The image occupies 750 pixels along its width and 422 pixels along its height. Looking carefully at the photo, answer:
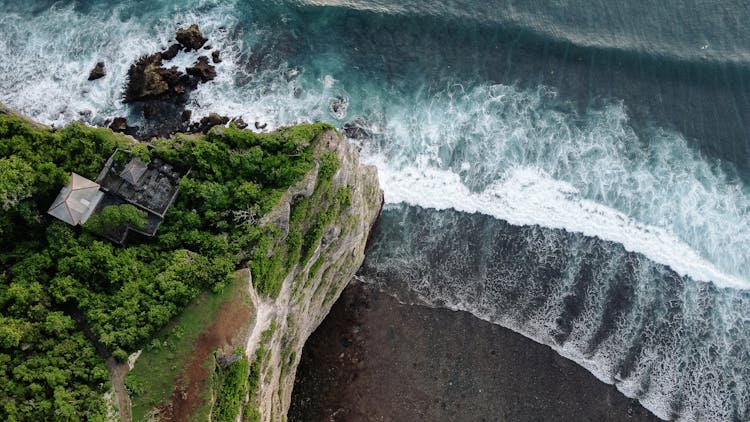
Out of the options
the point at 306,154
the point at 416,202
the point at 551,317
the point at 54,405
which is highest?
the point at 306,154

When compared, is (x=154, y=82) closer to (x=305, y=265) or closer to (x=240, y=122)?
(x=240, y=122)

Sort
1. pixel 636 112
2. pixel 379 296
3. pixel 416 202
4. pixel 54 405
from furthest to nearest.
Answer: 1. pixel 636 112
2. pixel 416 202
3. pixel 379 296
4. pixel 54 405

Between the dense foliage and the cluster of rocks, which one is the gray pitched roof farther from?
the cluster of rocks

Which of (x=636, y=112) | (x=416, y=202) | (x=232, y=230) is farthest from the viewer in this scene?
(x=636, y=112)

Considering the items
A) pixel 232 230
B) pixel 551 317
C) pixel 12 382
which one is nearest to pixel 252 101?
pixel 232 230

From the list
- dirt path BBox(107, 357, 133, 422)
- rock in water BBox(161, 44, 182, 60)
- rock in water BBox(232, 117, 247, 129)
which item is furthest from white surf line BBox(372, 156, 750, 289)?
dirt path BBox(107, 357, 133, 422)

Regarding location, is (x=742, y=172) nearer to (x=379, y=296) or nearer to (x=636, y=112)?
(x=636, y=112)
